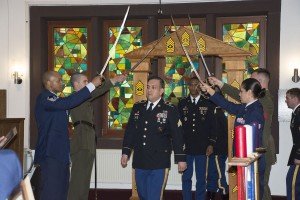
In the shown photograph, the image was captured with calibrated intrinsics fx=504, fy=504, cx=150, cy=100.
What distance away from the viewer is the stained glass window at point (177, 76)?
782 cm

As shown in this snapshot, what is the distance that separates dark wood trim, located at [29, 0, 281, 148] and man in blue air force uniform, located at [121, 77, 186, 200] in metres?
3.03

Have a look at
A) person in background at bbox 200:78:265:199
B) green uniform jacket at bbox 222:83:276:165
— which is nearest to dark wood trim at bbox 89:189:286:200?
green uniform jacket at bbox 222:83:276:165

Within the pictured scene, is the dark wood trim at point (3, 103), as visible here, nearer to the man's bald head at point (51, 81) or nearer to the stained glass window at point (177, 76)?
the stained glass window at point (177, 76)

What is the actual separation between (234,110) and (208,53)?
61.2 inches

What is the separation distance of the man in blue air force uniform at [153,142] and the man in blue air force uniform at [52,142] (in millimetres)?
587

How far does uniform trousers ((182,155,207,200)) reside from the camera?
6066 millimetres

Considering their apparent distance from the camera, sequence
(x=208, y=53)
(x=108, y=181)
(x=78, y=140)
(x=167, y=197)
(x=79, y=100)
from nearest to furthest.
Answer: (x=79, y=100)
(x=78, y=140)
(x=208, y=53)
(x=167, y=197)
(x=108, y=181)

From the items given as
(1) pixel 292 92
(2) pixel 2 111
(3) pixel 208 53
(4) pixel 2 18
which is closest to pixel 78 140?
(3) pixel 208 53

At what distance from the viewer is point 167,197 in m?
7.21

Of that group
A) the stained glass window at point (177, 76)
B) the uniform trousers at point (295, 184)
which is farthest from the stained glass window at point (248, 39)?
the uniform trousers at point (295, 184)

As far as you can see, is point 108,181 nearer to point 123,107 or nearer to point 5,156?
point 123,107

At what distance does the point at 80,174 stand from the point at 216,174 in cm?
204

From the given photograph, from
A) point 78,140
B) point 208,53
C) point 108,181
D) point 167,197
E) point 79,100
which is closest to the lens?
point 79,100

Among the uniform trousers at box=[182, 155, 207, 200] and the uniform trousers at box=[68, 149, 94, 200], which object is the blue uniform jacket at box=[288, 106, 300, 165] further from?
the uniform trousers at box=[68, 149, 94, 200]
